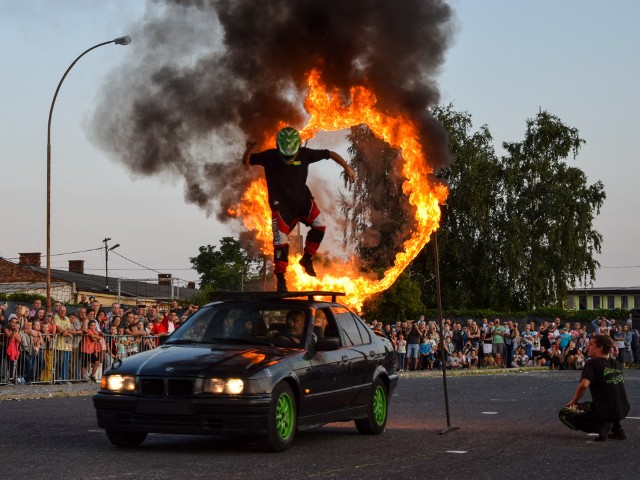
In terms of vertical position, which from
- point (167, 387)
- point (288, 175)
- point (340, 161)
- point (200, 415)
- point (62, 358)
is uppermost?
point (340, 161)

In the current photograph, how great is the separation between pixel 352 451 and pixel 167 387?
2043 millimetres

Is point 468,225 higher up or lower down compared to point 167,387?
higher up

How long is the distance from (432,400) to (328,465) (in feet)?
32.7

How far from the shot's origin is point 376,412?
506 inches

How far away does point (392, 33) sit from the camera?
16.9 metres

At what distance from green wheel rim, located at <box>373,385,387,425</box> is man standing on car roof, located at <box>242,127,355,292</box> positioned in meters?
2.83

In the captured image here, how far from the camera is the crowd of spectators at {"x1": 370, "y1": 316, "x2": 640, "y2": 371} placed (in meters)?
34.8

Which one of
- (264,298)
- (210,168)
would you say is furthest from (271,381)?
(210,168)

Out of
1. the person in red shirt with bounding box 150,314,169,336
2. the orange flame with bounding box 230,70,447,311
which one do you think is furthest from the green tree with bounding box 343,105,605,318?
the orange flame with bounding box 230,70,447,311

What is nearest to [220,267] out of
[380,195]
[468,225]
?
[468,225]

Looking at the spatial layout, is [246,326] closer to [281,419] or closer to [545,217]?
[281,419]

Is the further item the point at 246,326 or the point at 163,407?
the point at 246,326

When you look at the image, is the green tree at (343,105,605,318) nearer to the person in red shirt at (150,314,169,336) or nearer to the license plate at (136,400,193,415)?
the person in red shirt at (150,314,169,336)

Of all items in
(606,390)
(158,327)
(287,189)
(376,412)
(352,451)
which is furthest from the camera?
(158,327)
